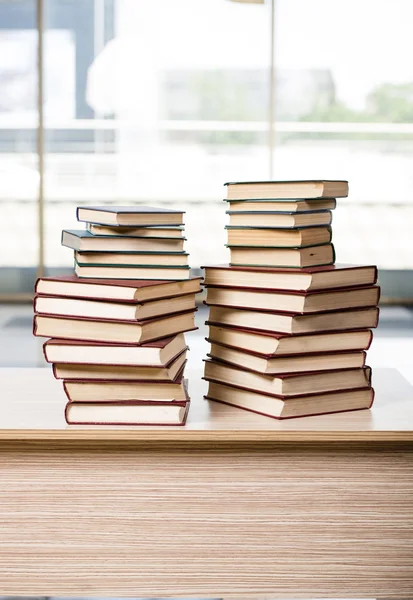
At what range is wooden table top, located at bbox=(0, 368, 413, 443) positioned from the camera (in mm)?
1304

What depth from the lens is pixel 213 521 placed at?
1.33 meters

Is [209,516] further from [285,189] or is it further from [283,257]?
[285,189]

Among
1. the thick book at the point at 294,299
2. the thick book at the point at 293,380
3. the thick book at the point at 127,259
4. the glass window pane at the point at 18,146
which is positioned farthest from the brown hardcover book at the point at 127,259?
the glass window pane at the point at 18,146

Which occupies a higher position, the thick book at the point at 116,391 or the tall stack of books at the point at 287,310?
the tall stack of books at the point at 287,310

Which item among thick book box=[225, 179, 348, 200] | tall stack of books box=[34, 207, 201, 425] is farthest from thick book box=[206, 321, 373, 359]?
thick book box=[225, 179, 348, 200]

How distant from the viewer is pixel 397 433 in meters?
1.31

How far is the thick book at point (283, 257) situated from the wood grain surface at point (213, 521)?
0.30 meters

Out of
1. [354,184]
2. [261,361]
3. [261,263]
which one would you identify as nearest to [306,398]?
[261,361]

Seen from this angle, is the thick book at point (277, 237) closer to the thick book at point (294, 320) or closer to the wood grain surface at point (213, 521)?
the thick book at point (294, 320)

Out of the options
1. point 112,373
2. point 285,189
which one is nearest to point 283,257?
point 285,189

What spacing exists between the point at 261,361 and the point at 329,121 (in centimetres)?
505

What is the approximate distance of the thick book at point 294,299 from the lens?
138cm

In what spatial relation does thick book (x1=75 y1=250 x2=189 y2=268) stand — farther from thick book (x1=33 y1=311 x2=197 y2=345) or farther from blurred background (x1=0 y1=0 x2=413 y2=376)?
blurred background (x1=0 y1=0 x2=413 y2=376)

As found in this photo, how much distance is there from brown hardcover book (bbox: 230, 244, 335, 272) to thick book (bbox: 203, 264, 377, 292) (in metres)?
0.01
